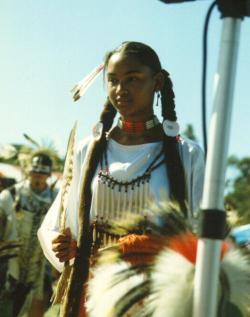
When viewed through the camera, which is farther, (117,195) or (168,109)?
(168,109)

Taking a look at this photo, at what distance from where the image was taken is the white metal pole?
1534 millimetres

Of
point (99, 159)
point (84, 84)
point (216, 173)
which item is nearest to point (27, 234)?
point (84, 84)

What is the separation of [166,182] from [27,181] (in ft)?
17.7

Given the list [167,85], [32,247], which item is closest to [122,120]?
[167,85]

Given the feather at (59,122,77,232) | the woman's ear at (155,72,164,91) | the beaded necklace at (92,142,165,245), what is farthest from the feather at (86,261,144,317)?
the woman's ear at (155,72,164,91)

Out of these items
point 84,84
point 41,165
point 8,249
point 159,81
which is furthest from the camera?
point 41,165

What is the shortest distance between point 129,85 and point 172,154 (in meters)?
0.32

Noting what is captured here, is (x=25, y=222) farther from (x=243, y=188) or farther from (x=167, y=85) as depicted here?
(x=243, y=188)

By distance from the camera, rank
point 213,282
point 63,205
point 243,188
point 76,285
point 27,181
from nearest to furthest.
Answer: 1. point 213,282
2. point 76,285
3. point 63,205
4. point 27,181
5. point 243,188

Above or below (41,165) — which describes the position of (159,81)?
above

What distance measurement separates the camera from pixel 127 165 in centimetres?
256

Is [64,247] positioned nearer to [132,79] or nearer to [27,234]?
[132,79]

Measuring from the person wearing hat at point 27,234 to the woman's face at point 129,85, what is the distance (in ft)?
14.3

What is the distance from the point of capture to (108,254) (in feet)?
6.61
